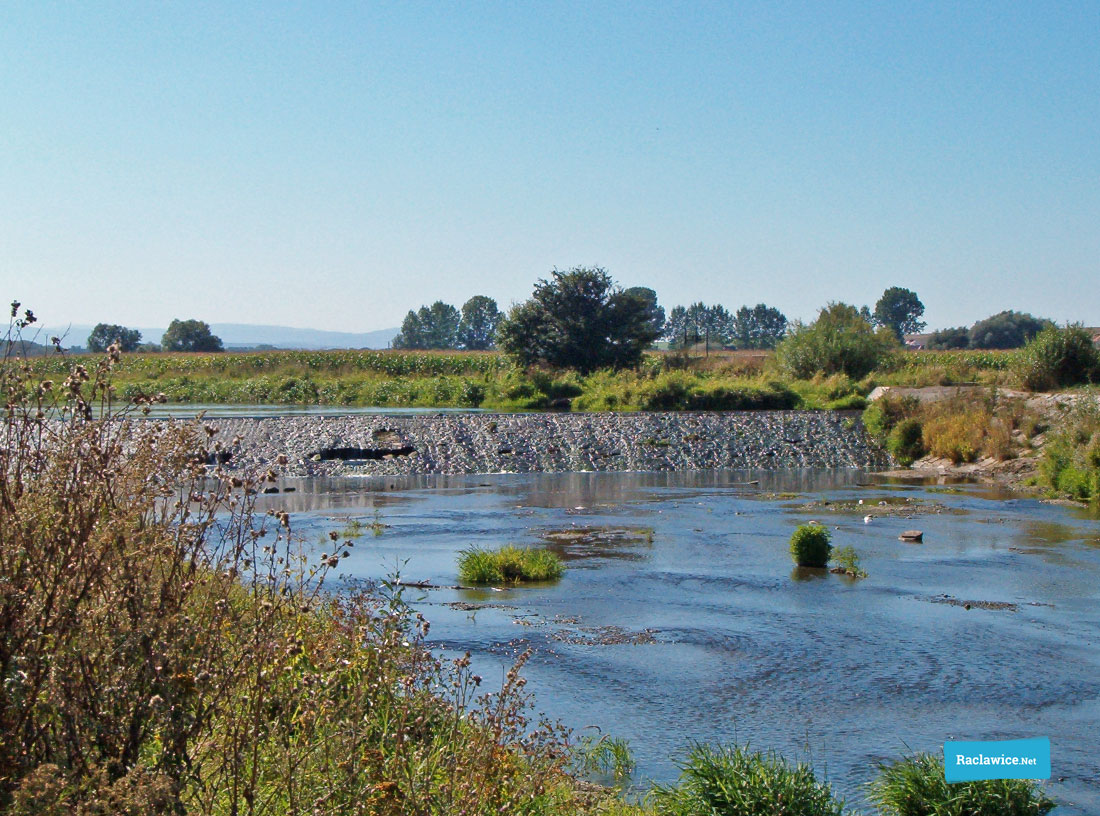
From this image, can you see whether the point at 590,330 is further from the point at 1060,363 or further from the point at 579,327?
the point at 1060,363

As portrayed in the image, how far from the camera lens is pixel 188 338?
99.1 meters

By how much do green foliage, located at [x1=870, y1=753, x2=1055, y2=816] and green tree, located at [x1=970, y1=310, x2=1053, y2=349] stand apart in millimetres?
119769

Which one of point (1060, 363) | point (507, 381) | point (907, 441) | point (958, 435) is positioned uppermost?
point (1060, 363)

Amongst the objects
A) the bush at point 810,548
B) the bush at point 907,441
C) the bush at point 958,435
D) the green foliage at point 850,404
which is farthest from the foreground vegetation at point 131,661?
the green foliage at point 850,404

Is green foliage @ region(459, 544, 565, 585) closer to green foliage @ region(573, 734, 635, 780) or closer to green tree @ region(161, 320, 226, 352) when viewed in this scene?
green foliage @ region(573, 734, 635, 780)

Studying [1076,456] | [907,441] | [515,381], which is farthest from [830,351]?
[1076,456]

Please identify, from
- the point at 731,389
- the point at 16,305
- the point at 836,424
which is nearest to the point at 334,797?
the point at 16,305

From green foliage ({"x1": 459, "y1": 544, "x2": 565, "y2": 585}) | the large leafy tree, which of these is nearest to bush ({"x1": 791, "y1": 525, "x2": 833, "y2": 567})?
green foliage ({"x1": 459, "y1": 544, "x2": 565, "y2": 585})

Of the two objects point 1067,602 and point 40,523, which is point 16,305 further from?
point 1067,602

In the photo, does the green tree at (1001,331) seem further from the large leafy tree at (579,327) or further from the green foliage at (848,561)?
the green foliage at (848,561)

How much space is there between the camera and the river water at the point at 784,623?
8.23 meters

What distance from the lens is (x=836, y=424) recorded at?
34.5 meters
